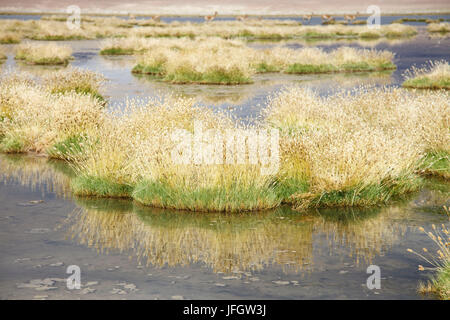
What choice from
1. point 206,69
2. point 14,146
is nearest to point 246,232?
point 14,146

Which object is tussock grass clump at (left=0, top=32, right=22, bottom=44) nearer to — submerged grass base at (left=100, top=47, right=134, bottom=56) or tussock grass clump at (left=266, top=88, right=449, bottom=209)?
submerged grass base at (left=100, top=47, right=134, bottom=56)

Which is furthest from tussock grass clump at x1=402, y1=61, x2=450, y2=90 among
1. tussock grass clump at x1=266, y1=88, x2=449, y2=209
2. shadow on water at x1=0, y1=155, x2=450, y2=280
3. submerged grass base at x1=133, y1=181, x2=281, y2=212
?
submerged grass base at x1=133, y1=181, x2=281, y2=212

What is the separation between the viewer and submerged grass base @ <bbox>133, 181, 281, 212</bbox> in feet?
38.6

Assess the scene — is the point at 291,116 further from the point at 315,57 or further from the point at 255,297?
the point at 315,57

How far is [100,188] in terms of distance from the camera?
43.0ft

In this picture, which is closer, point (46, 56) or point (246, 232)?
point (246, 232)

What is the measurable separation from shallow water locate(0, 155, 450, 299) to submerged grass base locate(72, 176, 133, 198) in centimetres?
26

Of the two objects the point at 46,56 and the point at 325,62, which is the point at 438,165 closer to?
the point at 325,62

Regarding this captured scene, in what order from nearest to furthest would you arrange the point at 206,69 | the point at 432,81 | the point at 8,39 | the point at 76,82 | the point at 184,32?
the point at 76,82
the point at 432,81
the point at 206,69
the point at 8,39
the point at 184,32

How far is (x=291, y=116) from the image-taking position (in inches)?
743

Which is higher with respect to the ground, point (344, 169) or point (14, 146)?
point (344, 169)

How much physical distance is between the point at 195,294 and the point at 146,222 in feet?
12.0

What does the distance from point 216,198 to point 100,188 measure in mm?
2972
